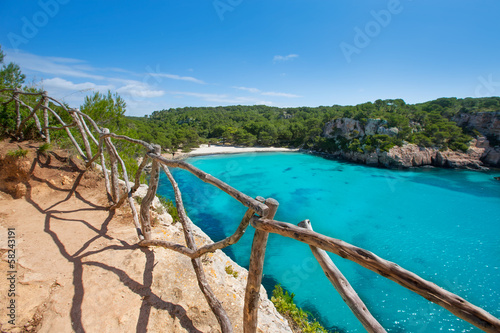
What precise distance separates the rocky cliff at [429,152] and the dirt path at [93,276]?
36.8m

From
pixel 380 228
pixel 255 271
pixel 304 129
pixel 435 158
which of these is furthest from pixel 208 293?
pixel 304 129

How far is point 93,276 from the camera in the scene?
10.8 feet

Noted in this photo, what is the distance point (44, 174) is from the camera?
5.70 metres

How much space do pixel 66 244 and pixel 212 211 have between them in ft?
42.3

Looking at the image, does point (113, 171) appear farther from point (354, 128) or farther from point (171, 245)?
point (354, 128)

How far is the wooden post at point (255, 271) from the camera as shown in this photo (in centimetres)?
232

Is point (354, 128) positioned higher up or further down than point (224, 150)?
higher up

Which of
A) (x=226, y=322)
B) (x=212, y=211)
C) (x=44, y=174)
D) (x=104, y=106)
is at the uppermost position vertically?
(x=104, y=106)

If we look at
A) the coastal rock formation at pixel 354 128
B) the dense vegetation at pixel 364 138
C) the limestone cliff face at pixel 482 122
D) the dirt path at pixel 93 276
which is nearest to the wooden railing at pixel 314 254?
the dirt path at pixel 93 276

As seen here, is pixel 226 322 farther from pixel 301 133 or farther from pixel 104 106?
pixel 301 133

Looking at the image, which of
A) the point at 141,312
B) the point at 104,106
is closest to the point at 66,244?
the point at 141,312

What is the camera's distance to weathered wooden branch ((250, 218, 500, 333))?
1.21 metres

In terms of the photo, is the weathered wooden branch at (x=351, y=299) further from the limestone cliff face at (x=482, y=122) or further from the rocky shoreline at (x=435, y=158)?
the limestone cliff face at (x=482, y=122)

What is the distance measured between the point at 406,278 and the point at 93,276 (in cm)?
407
